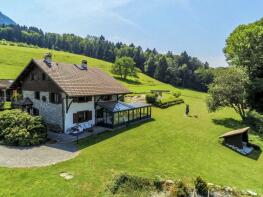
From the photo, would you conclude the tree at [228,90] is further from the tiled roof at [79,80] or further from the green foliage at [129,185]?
the green foliage at [129,185]

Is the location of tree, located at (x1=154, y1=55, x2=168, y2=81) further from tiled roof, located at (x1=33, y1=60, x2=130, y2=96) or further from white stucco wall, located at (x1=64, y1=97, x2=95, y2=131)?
white stucco wall, located at (x1=64, y1=97, x2=95, y2=131)

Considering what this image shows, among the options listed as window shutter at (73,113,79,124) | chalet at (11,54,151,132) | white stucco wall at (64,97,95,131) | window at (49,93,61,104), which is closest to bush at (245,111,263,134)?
chalet at (11,54,151,132)

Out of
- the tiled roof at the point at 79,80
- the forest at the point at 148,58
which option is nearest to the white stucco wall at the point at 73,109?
the tiled roof at the point at 79,80

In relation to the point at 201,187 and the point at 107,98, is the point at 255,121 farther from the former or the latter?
the point at 201,187

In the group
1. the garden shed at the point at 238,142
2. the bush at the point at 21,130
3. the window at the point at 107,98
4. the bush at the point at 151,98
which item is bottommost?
the garden shed at the point at 238,142

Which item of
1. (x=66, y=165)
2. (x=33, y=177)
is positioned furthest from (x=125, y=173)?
(x=33, y=177)

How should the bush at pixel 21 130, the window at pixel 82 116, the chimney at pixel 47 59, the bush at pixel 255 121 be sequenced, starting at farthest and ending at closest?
the bush at pixel 255 121, the chimney at pixel 47 59, the window at pixel 82 116, the bush at pixel 21 130

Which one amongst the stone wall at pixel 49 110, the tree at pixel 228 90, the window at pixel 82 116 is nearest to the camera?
the stone wall at pixel 49 110
